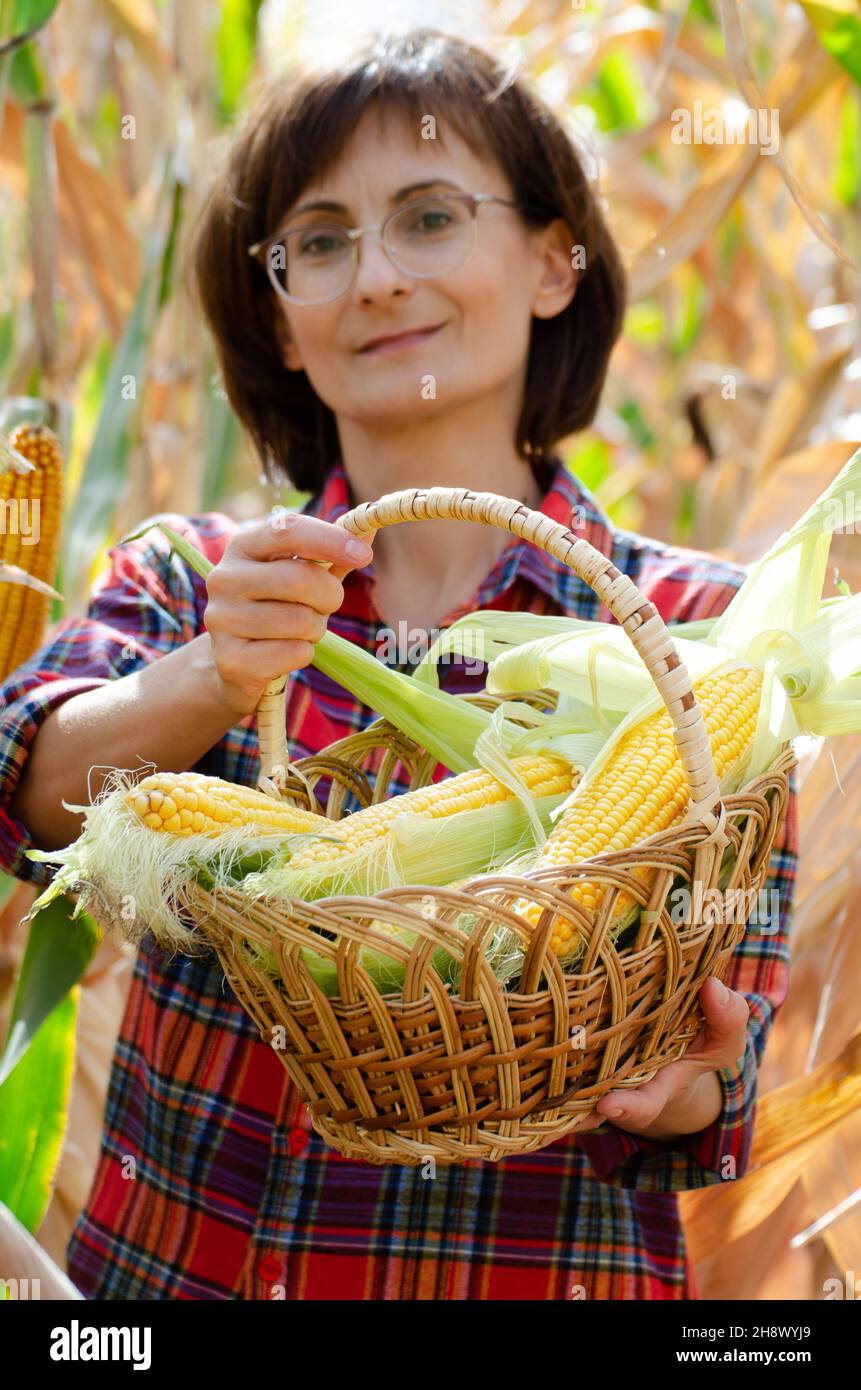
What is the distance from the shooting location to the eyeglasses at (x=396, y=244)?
1.35 m

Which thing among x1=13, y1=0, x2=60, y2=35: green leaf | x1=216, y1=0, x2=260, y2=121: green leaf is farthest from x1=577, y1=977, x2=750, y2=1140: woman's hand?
x1=216, y1=0, x2=260, y2=121: green leaf

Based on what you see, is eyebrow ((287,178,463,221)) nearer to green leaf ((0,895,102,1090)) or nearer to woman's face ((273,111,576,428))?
woman's face ((273,111,576,428))

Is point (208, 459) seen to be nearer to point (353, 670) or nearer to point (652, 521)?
point (652, 521)

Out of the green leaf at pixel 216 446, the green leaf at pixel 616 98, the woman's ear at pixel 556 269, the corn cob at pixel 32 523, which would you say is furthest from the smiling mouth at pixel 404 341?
the green leaf at pixel 616 98

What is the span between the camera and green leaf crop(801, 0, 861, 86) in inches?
72.2

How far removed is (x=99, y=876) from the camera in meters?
0.92

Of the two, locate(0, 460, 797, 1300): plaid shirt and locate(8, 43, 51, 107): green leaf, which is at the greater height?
locate(8, 43, 51, 107): green leaf

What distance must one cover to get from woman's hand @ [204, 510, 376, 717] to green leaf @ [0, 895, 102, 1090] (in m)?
→ 0.46

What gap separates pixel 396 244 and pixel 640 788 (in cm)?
67

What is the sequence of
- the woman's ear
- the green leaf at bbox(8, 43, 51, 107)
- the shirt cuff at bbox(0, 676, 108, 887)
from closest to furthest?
the shirt cuff at bbox(0, 676, 108, 887) → the woman's ear → the green leaf at bbox(8, 43, 51, 107)

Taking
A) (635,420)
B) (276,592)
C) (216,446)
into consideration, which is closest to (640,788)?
(276,592)

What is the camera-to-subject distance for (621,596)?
2.99 feet
